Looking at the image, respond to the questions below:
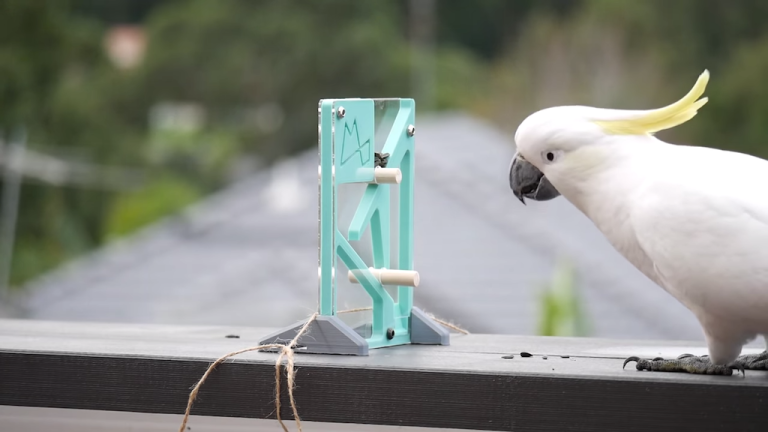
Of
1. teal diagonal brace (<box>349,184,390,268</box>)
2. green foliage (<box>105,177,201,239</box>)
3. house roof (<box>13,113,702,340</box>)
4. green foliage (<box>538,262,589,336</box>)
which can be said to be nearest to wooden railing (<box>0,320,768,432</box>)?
teal diagonal brace (<box>349,184,390,268</box>)

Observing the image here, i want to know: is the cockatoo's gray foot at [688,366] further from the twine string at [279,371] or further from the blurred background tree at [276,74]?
the blurred background tree at [276,74]

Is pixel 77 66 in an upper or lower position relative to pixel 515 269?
upper

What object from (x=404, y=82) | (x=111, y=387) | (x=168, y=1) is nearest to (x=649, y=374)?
(x=111, y=387)

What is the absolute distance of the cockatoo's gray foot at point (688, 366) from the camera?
3.54 feet

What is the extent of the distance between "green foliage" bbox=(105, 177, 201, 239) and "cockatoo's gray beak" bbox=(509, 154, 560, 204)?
10762 mm

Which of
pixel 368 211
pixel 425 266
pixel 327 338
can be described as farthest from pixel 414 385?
pixel 425 266

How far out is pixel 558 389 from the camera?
104 cm

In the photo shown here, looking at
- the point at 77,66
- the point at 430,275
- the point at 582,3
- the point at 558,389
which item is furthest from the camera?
the point at 582,3

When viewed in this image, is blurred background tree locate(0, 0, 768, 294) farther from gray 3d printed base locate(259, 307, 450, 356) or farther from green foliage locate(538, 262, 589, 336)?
gray 3d printed base locate(259, 307, 450, 356)

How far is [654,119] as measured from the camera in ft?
3.72

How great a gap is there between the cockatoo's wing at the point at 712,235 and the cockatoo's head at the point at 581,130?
7 cm

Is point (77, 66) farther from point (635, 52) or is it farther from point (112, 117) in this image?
point (635, 52)

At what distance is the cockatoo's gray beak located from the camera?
1.24 metres

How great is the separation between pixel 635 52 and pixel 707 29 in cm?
145
